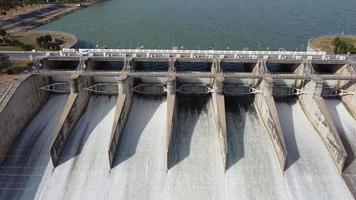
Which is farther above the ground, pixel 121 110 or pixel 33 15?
pixel 33 15

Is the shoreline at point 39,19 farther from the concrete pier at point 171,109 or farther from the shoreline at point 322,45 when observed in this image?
the shoreline at point 322,45

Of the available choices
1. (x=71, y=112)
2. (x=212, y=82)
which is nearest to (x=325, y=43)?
(x=212, y=82)

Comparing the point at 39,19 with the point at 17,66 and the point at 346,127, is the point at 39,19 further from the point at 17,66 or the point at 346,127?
the point at 346,127

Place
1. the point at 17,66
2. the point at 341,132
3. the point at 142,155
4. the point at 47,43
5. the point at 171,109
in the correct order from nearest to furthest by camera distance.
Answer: the point at 142,155 → the point at 171,109 → the point at 341,132 → the point at 17,66 → the point at 47,43

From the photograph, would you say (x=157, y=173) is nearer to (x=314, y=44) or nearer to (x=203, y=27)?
(x=314, y=44)

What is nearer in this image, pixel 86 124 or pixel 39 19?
pixel 86 124

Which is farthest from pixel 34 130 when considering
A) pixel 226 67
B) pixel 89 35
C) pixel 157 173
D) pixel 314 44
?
pixel 314 44

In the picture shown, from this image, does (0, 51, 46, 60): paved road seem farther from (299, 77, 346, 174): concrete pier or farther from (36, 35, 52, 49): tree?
(299, 77, 346, 174): concrete pier

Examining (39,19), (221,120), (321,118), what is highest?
A: (39,19)

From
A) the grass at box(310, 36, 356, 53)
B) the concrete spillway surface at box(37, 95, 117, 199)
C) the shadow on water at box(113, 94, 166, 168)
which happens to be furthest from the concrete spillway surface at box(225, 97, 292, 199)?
the grass at box(310, 36, 356, 53)
